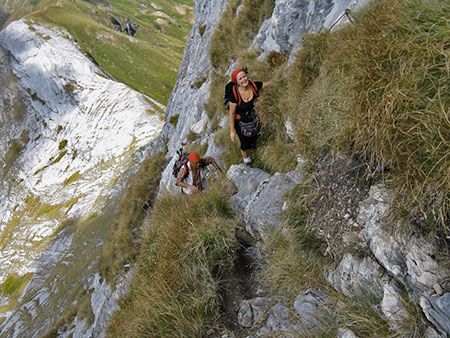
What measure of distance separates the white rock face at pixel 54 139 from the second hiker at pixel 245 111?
2175cm

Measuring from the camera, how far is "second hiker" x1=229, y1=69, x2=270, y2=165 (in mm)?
6855

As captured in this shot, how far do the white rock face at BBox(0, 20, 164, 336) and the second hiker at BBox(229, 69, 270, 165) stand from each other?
71.4ft

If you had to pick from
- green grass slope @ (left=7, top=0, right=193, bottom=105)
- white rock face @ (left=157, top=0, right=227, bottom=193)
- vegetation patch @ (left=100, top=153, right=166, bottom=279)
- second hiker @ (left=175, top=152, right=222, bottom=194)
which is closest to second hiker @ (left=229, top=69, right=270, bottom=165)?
second hiker @ (left=175, top=152, right=222, bottom=194)

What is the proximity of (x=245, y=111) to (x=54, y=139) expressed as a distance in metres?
56.8

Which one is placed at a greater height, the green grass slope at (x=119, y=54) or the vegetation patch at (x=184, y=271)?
the green grass slope at (x=119, y=54)

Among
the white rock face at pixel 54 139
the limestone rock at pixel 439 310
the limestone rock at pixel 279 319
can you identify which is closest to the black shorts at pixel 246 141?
the limestone rock at pixel 279 319

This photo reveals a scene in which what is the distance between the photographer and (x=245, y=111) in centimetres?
718

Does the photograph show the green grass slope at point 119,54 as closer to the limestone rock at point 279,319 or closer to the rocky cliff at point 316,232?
the rocky cliff at point 316,232

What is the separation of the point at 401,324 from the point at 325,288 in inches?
46.1

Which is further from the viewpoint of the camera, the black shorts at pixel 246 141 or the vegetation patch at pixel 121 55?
the vegetation patch at pixel 121 55

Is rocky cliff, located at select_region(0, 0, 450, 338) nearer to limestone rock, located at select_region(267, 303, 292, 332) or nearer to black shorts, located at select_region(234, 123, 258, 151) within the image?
limestone rock, located at select_region(267, 303, 292, 332)

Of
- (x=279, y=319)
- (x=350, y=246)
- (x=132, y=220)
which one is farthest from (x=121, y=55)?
(x=350, y=246)

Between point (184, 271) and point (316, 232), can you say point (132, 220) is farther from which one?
point (316, 232)

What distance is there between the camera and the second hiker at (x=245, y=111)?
6.86 metres
